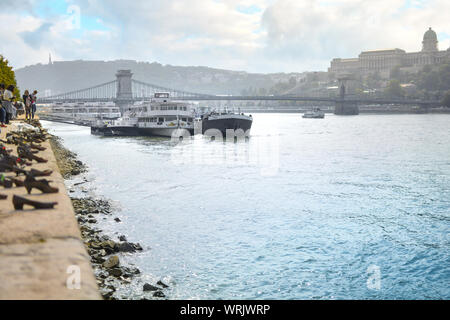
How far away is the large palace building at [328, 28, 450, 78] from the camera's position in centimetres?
14038

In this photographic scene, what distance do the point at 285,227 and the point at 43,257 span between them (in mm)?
6810

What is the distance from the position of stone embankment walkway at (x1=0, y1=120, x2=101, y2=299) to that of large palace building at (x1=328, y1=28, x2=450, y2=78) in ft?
459

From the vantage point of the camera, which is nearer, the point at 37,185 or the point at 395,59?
the point at 37,185

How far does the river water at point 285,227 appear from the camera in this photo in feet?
22.5

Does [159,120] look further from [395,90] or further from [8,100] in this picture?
[395,90]

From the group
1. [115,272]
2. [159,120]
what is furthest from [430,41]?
[115,272]

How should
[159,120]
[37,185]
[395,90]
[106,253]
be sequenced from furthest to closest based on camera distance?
1. [395,90]
2. [159,120]
3. [106,253]
4. [37,185]

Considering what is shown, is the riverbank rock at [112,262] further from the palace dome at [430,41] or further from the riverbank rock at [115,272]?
the palace dome at [430,41]

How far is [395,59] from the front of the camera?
149 m

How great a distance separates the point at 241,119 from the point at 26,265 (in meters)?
36.8

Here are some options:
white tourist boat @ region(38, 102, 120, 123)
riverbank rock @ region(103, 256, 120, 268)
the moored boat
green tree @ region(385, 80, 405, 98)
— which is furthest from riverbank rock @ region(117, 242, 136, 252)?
green tree @ region(385, 80, 405, 98)

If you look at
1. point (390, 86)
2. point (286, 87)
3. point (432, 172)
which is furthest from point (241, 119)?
point (286, 87)

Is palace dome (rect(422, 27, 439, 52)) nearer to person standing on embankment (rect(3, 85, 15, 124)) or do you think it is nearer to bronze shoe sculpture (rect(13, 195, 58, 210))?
person standing on embankment (rect(3, 85, 15, 124))

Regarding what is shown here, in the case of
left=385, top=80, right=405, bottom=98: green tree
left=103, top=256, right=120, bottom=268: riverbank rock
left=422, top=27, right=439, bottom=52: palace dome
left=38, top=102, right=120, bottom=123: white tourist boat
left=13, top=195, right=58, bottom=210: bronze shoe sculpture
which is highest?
left=422, top=27, right=439, bottom=52: palace dome
